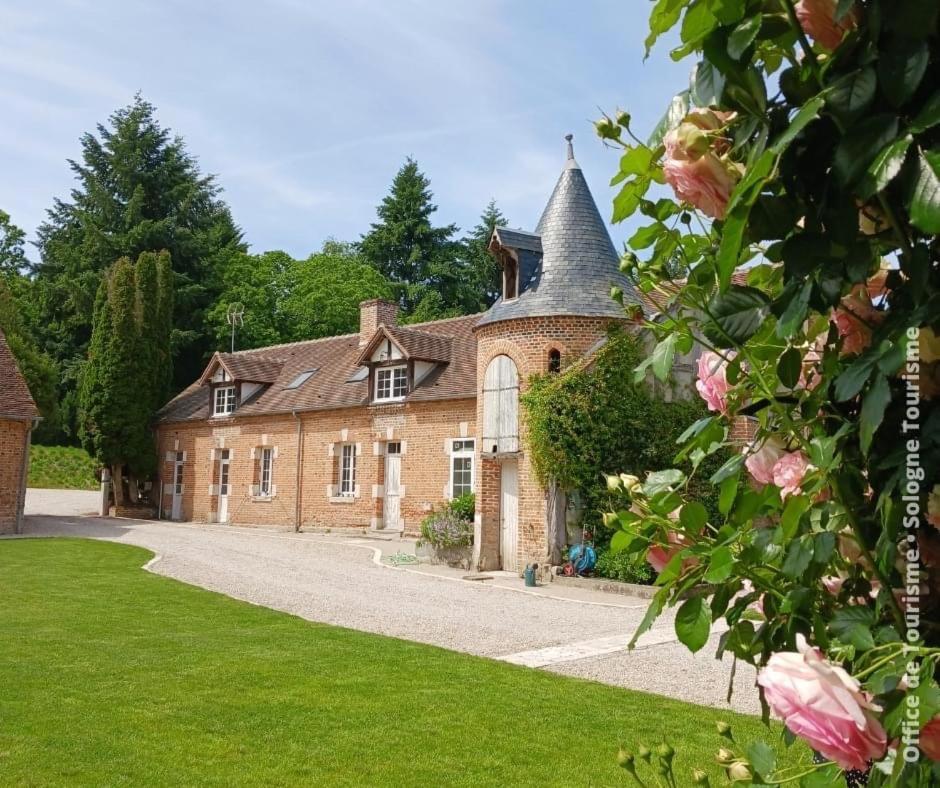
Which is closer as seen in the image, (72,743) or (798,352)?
(798,352)

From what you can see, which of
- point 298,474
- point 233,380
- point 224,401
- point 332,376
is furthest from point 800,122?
point 224,401

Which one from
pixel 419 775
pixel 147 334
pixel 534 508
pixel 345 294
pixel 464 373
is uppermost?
pixel 345 294

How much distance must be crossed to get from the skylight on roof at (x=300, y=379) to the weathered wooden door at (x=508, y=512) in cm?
1225

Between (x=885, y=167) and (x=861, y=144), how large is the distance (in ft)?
0.17

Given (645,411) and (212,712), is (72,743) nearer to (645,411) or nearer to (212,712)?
(212,712)

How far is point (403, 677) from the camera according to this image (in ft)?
25.8

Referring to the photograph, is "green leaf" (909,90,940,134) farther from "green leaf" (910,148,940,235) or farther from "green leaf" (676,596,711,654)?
"green leaf" (676,596,711,654)

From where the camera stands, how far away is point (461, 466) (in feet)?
70.5

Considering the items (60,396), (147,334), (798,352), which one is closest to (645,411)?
(798,352)

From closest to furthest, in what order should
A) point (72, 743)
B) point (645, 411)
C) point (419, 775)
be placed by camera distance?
point (419, 775), point (72, 743), point (645, 411)

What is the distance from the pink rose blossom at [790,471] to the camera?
1.30 metres

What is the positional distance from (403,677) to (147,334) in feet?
87.3

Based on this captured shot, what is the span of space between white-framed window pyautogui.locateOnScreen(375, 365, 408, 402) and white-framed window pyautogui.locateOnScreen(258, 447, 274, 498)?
16.7ft

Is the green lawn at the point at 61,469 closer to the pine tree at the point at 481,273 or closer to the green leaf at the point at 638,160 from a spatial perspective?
the pine tree at the point at 481,273
